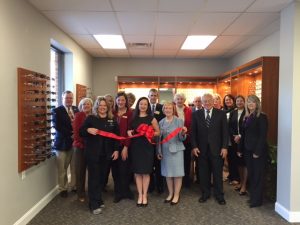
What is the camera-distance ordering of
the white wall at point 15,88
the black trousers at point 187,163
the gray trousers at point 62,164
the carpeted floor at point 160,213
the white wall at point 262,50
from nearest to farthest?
1. the white wall at point 15,88
2. the carpeted floor at point 160,213
3. the gray trousers at point 62,164
4. the black trousers at point 187,163
5. the white wall at point 262,50

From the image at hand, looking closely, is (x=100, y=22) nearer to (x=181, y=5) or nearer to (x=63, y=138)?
(x=181, y=5)

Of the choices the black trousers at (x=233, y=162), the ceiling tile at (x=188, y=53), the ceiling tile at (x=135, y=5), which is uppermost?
the ceiling tile at (x=135, y=5)

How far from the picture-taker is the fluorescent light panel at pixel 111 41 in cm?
517

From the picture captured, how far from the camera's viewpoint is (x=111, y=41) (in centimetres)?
551

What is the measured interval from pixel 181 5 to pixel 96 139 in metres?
2.01

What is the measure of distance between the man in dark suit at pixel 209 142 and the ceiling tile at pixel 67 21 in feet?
7.35

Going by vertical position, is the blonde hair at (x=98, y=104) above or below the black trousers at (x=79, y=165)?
above

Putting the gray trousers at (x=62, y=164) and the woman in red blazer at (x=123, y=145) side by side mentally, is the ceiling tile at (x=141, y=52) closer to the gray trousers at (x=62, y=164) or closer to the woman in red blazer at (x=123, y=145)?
the woman in red blazer at (x=123, y=145)

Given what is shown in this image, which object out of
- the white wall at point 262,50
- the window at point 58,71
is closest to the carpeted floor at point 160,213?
the window at point 58,71

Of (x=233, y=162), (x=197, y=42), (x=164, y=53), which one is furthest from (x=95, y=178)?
(x=164, y=53)

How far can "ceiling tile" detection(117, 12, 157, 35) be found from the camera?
392cm

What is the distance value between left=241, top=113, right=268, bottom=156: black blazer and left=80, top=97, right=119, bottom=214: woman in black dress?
1783 mm

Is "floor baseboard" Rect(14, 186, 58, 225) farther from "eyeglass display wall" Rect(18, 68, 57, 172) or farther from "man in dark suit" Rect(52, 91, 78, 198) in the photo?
"eyeglass display wall" Rect(18, 68, 57, 172)

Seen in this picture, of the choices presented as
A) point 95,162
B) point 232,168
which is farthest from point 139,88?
point 95,162
